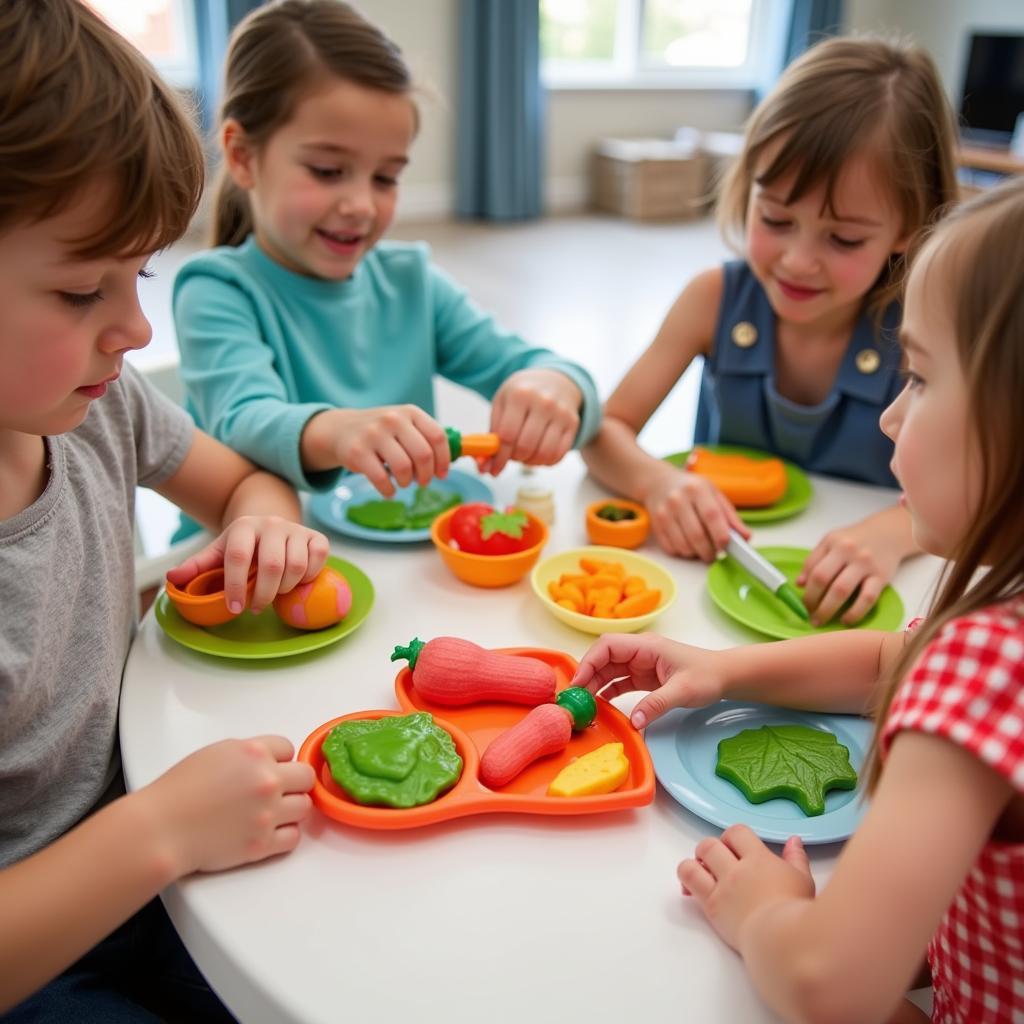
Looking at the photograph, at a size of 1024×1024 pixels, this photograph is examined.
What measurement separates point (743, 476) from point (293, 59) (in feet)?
2.33

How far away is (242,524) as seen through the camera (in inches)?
30.6

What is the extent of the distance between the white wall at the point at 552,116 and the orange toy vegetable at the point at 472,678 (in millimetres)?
4254

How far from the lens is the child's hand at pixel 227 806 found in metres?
0.54

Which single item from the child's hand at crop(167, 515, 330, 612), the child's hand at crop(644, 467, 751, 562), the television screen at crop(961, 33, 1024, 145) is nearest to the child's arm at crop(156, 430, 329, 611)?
the child's hand at crop(167, 515, 330, 612)

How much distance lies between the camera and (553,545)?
3.09 ft

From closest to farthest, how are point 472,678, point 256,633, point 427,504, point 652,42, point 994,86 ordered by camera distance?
point 472,678
point 256,633
point 427,504
point 994,86
point 652,42

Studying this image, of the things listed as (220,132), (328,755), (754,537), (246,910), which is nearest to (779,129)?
(754,537)


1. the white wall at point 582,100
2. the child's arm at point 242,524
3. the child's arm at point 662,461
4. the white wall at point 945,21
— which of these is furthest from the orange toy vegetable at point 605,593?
the white wall at point 945,21

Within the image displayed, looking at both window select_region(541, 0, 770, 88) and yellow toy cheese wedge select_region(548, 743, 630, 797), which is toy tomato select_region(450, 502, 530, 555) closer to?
yellow toy cheese wedge select_region(548, 743, 630, 797)

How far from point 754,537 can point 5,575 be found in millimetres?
694

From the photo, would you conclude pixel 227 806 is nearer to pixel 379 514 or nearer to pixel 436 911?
pixel 436 911

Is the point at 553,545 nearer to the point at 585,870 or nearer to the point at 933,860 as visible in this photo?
the point at 585,870

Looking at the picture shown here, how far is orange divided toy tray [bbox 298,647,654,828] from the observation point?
0.57 metres

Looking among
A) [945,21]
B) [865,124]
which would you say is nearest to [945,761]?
[865,124]
